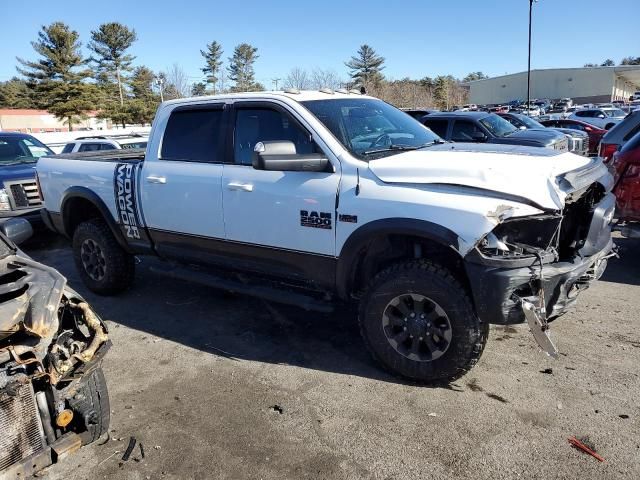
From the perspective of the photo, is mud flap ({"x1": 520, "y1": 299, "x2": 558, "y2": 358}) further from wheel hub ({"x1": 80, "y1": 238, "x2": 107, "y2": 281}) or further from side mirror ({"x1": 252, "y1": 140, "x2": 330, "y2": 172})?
wheel hub ({"x1": 80, "y1": 238, "x2": 107, "y2": 281})

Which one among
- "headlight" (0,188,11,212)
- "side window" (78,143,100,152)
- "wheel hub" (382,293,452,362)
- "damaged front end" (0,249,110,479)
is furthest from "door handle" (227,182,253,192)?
"side window" (78,143,100,152)

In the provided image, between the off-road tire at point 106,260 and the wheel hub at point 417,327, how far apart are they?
130 inches

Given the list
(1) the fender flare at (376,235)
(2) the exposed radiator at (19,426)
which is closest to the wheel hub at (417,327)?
(1) the fender flare at (376,235)

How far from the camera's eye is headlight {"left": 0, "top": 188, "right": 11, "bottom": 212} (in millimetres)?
7355

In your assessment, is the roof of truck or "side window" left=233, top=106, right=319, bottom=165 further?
the roof of truck

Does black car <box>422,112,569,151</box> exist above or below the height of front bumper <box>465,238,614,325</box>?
above

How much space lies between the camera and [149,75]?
51.0m

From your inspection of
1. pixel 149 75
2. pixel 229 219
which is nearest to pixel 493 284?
pixel 229 219

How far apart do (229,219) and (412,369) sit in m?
1.95

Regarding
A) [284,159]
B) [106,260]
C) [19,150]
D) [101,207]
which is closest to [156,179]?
[101,207]

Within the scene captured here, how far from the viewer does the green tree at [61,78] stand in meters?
39.6

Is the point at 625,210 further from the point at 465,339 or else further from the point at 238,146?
the point at 238,146

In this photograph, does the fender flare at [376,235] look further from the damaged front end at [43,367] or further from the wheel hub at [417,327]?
the damaged front end at [43,367]

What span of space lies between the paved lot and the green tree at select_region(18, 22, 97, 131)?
4084cm
